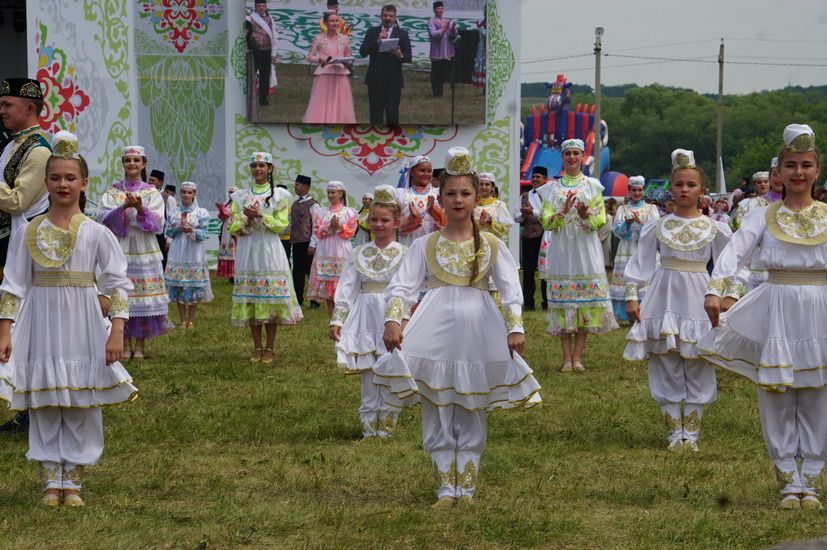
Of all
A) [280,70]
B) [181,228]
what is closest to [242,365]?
[181,228]

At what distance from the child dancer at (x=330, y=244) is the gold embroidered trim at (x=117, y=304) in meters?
10.9

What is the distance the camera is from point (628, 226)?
646 inches

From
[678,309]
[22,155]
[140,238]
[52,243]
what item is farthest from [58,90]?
[52,243]

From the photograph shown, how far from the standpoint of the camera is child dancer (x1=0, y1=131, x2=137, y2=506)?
258 inches

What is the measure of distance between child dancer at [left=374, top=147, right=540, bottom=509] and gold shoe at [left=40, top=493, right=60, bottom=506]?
1812 millimetres

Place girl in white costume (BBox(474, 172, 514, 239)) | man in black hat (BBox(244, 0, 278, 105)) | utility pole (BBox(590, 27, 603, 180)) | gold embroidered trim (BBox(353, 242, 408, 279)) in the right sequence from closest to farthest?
gold embroidered trim (BBox(353, 242, 408, 279)) < girl in white costume (BBox(474, 172, 514, 239)) < man in black hat (BBox(244, 0, 278, 105)) < utility pole (BBox(590, 27, 603, 180))

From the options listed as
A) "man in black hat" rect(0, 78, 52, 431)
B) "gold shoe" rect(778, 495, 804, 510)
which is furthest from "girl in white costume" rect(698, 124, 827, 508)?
"man in black hat" rect(0, 78, 52, 431)

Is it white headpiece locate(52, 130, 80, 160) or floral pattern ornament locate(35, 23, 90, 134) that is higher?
floral pattern ornament locate(35, 23, 90, 134)

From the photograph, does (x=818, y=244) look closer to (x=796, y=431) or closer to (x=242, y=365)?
(x=796, y=431)

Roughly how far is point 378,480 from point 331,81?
829 inches

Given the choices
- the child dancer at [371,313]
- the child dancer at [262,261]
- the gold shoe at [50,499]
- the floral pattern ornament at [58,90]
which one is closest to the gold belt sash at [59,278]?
the gold shoe at [50,499]

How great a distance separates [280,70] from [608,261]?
A: 8.65 m

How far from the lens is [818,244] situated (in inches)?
258

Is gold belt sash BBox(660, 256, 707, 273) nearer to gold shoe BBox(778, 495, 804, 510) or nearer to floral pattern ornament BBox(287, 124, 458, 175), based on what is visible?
gold shoe BBox(778, 495, 804, 510)
